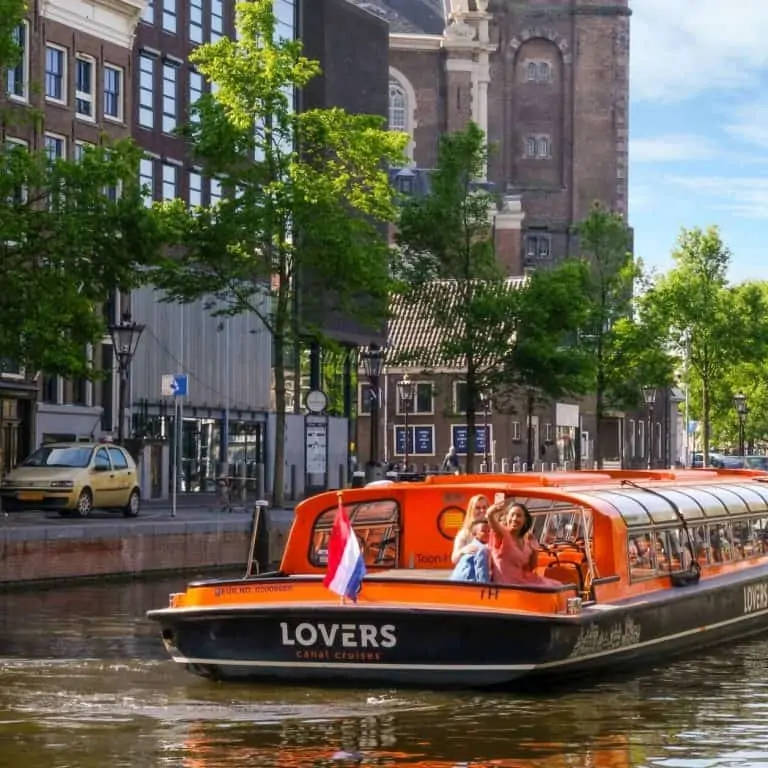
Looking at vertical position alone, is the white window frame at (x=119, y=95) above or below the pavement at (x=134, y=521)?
above

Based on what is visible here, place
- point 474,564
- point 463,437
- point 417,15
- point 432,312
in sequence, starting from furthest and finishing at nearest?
point 417,15 → point 463,437 → point 432,312 → point 474,564

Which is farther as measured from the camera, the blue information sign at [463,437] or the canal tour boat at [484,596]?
the blue information sign at [463,437]

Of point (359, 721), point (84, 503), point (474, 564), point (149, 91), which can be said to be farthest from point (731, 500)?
point (149, 91)

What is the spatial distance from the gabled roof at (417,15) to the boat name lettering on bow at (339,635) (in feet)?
415

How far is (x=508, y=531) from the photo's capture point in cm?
2055

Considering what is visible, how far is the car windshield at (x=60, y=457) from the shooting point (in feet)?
145

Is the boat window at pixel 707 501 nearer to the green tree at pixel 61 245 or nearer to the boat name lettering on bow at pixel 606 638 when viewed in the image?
the boat name lettering on bow at pixel 606 638

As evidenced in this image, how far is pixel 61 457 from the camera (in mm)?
44406

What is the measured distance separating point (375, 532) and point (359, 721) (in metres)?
5.39

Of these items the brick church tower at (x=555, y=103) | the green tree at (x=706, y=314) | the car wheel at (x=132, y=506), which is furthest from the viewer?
the brick church tower at (x=555, y=103)

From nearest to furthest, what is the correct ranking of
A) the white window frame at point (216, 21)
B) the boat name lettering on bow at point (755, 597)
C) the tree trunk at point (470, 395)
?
the boat name lettering on bow at point (755, 597)
the tree trunk at point (470, 395)
the white window frame at point (216, 21)

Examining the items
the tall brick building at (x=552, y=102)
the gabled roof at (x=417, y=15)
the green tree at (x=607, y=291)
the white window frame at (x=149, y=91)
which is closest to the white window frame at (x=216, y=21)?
the white window frame at (x=149, y=91)

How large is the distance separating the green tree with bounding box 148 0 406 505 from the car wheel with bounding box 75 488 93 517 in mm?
7890

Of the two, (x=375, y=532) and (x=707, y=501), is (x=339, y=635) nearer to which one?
(x=375, y=532)
